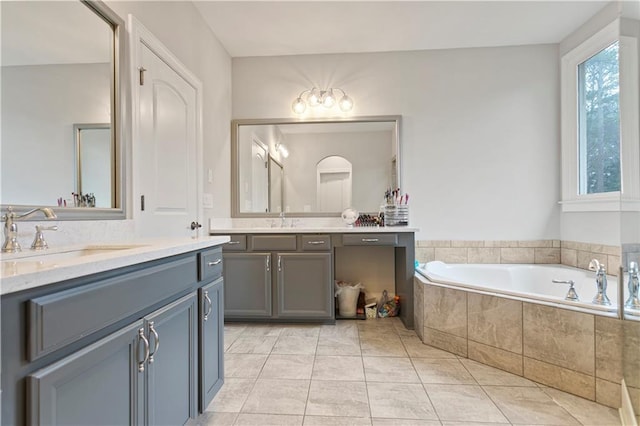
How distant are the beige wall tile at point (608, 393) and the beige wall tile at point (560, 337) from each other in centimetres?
6

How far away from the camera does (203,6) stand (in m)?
2.52

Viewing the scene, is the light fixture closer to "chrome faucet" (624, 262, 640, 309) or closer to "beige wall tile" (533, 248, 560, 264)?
"beige wall tile" (533, 248, 560, 264)

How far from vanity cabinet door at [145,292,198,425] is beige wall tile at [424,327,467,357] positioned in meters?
1.68

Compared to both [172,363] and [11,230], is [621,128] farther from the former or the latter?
[11,230]

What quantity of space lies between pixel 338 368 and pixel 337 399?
0.34 meters

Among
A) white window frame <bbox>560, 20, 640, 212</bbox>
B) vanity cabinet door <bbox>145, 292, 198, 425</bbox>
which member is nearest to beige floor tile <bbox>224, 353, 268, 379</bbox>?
vanity cabinet door <bbox>145, 292, 198, 425</bbox>

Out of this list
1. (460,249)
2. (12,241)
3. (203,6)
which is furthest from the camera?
(460,249)

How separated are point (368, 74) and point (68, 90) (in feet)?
8.57

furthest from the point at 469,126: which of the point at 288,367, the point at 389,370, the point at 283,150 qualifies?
the point at 288,367

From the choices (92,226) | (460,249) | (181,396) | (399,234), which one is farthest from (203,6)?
(460,249)

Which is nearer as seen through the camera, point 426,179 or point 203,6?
point 203,6

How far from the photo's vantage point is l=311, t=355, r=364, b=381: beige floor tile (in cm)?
188

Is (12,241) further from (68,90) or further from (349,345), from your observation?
(349,345)

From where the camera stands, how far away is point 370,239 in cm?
272
